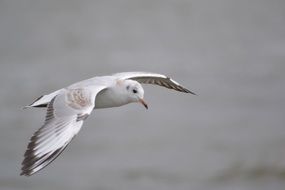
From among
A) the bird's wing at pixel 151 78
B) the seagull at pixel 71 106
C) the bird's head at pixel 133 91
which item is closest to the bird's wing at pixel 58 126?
the seagull at pixel 71 106

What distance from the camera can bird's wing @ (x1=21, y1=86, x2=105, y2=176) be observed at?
8.07m

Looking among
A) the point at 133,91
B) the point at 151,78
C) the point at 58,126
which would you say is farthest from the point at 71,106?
the point at 151,78

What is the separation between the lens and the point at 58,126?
8.54 metres

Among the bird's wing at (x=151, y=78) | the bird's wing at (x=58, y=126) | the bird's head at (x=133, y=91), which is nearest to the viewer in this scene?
the bird's wing at (x=58, y=126)

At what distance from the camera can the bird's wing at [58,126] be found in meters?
8.07

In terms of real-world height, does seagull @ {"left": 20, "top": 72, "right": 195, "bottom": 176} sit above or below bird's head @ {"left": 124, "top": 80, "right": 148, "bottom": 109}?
below

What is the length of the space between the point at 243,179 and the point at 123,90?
260cm

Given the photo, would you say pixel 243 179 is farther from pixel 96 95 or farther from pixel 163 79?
pixel 96 95

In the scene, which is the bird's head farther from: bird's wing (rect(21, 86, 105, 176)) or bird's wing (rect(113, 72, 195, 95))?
bird's wing (rect(21, 86, 105, 176))

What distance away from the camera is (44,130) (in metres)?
8.50

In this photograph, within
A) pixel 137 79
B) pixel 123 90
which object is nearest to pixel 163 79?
pixel 137 79

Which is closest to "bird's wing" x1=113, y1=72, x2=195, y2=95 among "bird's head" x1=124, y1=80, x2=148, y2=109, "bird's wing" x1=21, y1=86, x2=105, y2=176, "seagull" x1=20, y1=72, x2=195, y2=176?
"seagull" x1=20, y1=72, x2=195, y2=176

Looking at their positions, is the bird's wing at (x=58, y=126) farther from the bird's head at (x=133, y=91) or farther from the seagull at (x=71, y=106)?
the bird's head at (x=133, y=91)

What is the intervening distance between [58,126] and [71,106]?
0.35m
